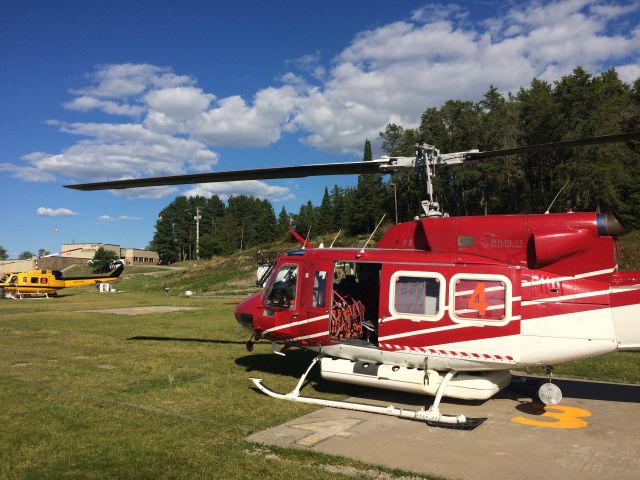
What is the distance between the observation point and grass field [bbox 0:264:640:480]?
564 centimetres

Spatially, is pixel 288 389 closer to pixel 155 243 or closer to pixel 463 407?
pixel 463 407

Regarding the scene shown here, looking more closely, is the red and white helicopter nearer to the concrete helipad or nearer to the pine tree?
the concrete helipad

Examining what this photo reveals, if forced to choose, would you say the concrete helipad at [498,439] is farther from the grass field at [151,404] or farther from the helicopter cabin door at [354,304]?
the helicopter cabin door at [354,304]

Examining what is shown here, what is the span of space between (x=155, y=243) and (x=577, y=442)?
480ft

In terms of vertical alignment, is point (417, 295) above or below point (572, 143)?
below

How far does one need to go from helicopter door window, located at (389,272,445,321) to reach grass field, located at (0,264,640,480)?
7.40 ft

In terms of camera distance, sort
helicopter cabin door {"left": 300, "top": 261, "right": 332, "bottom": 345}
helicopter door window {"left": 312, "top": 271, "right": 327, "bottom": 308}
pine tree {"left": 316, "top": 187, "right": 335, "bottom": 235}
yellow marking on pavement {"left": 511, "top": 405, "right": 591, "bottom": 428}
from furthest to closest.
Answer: pine tree {"left": 316, "top": 187, "right": 335, "bottom": 235} → helicopter door window {"left": 312, "top": 271, "right": 327, "bottom": 308} → helicopter cabin door {"left": 300, "top": 261, "right": 332, "bottom": 345} → yellow marking on pavement {"left": 511, "top": 405, "right": 591, "bottom": 428}

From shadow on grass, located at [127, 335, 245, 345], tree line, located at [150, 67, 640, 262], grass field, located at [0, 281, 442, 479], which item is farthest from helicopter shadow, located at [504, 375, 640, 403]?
tree line, located at [150, 67, 640, 262]

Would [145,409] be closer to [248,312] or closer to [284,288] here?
[248,312]

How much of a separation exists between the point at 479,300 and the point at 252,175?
14.9 ft

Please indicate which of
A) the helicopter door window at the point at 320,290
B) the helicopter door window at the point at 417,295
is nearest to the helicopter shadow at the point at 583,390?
the helicopter door window at the point at 417,295

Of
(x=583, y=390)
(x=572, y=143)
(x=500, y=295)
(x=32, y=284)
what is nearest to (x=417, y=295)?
(x=500, y=295)

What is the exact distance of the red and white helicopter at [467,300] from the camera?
731 cm

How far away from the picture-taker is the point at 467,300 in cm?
762
